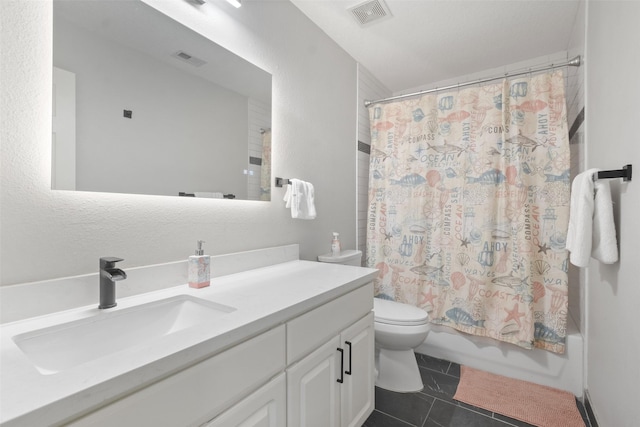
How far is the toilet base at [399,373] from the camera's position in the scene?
1839 mm

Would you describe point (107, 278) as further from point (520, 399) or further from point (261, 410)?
point (520, 399)

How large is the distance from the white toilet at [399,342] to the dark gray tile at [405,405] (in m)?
0.05

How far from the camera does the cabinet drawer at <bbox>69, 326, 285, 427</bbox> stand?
563 millimetres

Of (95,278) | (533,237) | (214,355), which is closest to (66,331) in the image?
(95,278)

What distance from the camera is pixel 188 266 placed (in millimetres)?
1203

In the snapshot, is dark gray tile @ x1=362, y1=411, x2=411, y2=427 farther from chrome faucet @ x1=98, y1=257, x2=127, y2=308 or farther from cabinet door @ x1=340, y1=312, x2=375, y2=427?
chrome faucet @ x1=98, y1=257, x2=127, y2=308

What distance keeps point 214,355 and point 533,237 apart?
6.82 ft

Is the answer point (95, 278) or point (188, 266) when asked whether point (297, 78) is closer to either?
point (188, 266)

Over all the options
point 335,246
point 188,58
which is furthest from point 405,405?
point 188,58

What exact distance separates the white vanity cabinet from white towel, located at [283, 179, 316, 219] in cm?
59

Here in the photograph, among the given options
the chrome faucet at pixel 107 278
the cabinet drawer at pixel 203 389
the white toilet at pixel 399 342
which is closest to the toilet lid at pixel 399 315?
the white toilet at pixel 399 342

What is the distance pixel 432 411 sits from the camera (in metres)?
1.65

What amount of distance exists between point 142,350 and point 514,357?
2274 millimetres

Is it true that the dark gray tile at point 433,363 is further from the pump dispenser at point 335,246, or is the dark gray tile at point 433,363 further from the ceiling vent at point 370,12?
the ceiling vent at point 370,12
